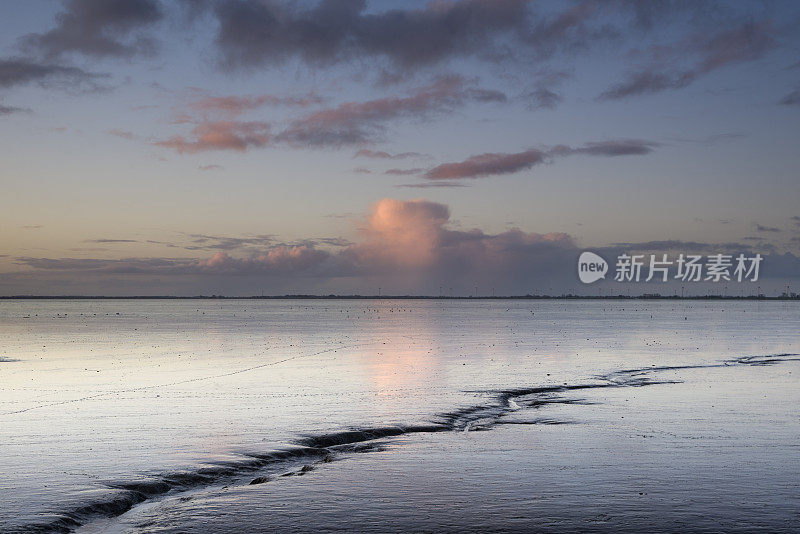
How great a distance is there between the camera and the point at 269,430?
2194cm

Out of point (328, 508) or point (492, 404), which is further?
point (492, 404)

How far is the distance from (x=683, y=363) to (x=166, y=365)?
30.5 metres

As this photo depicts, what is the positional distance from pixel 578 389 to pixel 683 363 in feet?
51.7

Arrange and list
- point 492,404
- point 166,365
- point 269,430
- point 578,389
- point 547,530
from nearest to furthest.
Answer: point 547,530
point 269,430
point 492,404
point 578,389
point 166,365

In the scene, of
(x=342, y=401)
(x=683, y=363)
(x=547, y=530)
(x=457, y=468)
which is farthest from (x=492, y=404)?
(x=683, y=363)

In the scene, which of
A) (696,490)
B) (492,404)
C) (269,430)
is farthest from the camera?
(492,404)

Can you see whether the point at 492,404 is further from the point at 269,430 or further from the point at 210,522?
the point at 210,522

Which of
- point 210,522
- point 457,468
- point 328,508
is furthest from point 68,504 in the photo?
point 457,468

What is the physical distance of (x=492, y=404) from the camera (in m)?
→ 28.0

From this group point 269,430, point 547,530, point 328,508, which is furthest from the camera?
point 269,430

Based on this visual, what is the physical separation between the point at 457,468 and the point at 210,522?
6.01 metres

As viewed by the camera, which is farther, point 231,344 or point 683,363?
point 231,344

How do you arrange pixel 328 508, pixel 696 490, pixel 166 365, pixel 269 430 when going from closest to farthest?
pixel 328 508
pixel 696 490
pixel 269 430
pixel 166 365

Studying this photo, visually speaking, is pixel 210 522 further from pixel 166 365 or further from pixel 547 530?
pixel 166 365
